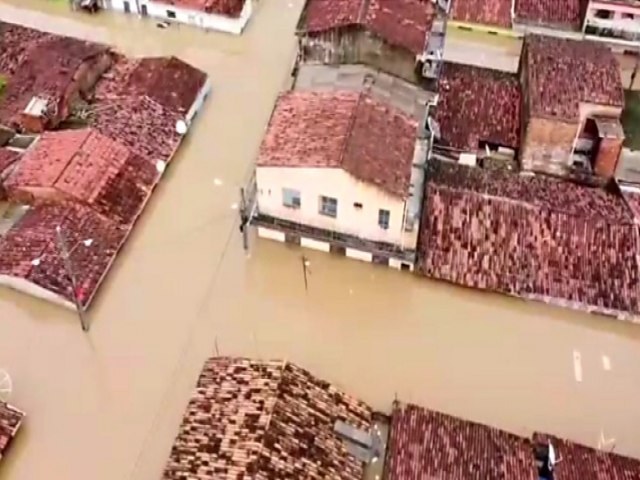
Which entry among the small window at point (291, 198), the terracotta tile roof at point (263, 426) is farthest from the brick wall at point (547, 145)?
the terracotta tile roof at point (263, 426)

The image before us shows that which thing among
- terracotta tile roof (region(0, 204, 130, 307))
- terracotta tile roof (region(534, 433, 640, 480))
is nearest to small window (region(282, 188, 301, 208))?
terracotta tile roof (region(0, 204, 130, 307))

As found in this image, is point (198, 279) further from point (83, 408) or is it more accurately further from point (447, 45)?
point (447, 45)

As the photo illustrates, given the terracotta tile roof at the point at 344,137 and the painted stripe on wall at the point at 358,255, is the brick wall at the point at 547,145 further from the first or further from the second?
the painted stripe on wall at the point at 358,255

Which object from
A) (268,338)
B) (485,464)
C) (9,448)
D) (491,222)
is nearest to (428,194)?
(491,222)

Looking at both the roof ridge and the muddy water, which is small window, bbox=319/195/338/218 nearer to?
the roof ridge

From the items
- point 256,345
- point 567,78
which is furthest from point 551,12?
point 256,345

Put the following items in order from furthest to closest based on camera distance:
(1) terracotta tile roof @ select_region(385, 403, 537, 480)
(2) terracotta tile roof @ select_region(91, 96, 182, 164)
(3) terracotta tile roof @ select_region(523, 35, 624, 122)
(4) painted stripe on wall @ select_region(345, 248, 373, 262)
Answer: (2) terracotta tile roof @ select_region(91, 96, 182, 164), (3) terracotta tile roof @ select_region(523, 35, 624, 122), (4) painted stripe on wall @ select_region(345, 248, 373, 262), (1) terracotta tile roof @ select_region(385, 403, 537, 480)
